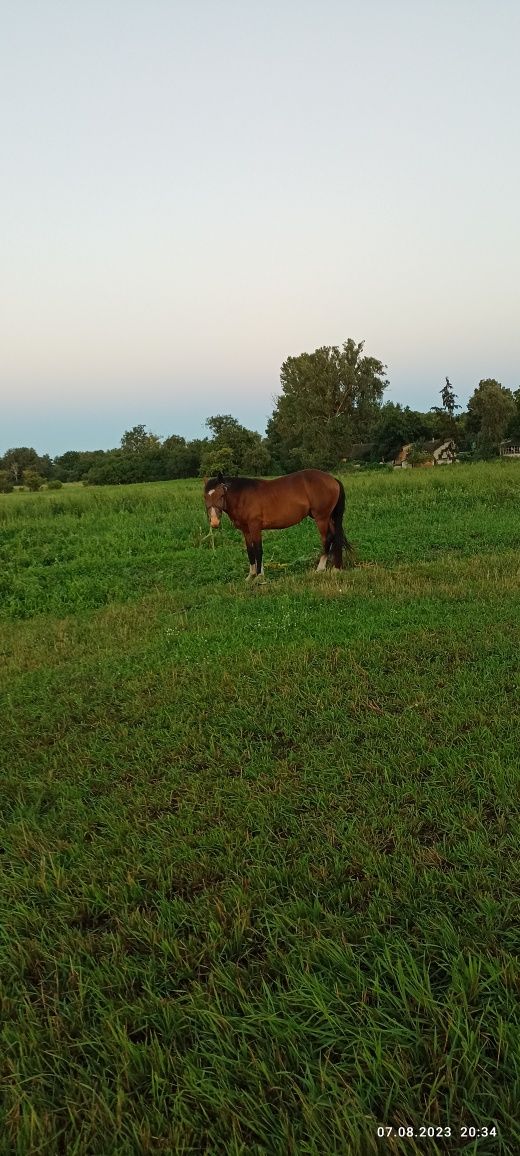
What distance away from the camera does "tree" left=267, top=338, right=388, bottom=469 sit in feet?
196

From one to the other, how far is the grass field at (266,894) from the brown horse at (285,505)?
3570mm

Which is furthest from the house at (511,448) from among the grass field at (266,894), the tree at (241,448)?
the grass field at (266,894)

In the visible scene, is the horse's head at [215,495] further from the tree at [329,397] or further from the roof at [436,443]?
the roof at [436,443]

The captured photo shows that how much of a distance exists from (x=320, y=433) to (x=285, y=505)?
175ft

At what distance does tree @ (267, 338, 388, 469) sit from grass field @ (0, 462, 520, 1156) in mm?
56433

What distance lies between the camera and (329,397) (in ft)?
199

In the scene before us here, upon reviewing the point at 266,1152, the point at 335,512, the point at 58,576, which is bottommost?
the point at 266,1152

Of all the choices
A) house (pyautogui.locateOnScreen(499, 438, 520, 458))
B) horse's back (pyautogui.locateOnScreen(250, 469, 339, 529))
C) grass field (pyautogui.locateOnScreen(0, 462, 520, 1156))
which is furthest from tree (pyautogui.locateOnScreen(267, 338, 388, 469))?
grass field (pyautogui.locateOnScreen(0, 462, 520, 1156))

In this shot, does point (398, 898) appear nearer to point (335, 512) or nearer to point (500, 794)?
point (500, 794)

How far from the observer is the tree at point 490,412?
63969 millimetres

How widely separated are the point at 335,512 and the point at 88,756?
21.2 feet

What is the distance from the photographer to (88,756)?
12.3 feet

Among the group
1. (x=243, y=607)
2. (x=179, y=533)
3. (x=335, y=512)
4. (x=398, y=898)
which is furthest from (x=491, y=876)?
(x=179, y=533)

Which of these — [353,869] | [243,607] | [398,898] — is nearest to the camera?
[398,898]
